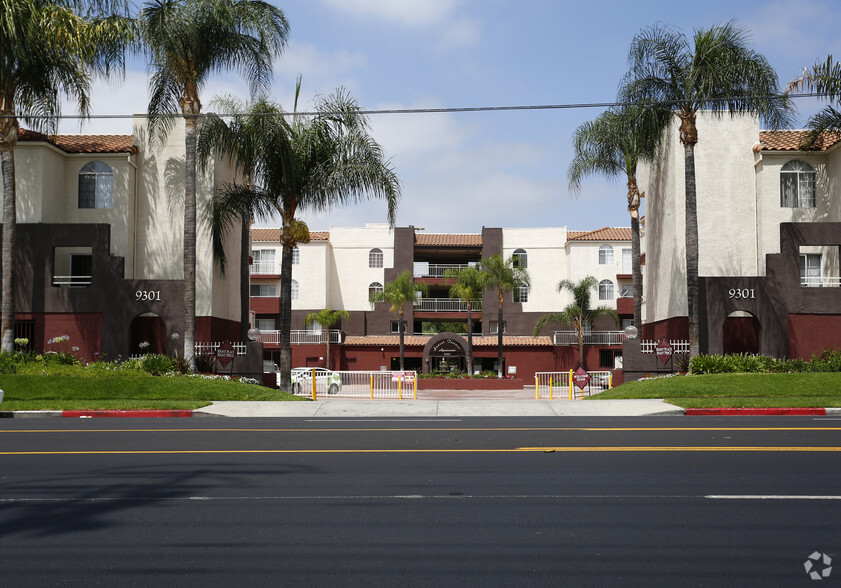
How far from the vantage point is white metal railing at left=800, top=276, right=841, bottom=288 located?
29.1 metres

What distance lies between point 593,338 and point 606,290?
22.0 feet

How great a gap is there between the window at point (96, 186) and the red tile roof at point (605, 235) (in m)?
36.4

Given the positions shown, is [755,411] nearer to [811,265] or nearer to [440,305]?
[811,265]

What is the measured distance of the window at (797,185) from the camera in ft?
105

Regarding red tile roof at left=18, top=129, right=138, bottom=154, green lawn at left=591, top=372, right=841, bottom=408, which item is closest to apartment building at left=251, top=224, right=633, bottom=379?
red tile roof at left=18, top=129, right=138, bottom=154

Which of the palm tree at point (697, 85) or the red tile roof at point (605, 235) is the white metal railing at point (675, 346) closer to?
the palm tree at point (697, 85)

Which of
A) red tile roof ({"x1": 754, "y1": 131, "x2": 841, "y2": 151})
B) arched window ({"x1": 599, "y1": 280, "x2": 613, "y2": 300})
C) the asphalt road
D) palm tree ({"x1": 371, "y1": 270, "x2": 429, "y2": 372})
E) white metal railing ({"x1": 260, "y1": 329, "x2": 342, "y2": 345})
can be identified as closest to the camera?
the asphalt road

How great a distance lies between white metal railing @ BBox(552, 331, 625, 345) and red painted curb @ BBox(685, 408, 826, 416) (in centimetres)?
3542

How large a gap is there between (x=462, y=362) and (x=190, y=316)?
3243 cm

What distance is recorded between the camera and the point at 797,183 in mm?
32125

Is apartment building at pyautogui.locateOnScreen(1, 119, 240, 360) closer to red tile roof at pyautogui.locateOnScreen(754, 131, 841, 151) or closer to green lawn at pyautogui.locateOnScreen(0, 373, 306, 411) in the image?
green lawn at pyautogui.locateOnScreen(0, 373, 306, 411)

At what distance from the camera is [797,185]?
32125mm

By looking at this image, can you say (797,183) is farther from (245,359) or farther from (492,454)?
(492,454)

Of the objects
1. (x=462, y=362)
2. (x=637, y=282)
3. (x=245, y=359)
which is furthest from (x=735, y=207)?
(x=462, y=362)
